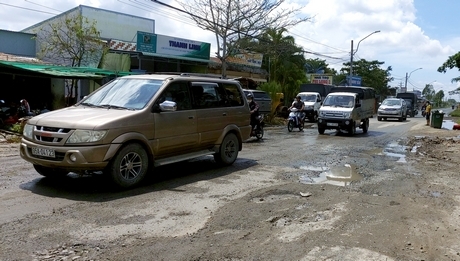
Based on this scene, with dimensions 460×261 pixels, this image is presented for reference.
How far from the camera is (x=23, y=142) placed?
257 inches

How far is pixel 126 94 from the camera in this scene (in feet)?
24.1

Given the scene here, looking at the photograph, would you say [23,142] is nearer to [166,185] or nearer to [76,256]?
[166,185]

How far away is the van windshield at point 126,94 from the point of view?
A: 7.10m

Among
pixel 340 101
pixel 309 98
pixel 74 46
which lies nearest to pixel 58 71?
pixel 74 46

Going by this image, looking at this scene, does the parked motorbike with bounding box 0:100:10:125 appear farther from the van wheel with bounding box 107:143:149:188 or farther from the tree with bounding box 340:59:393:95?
the tree with bounding box 340:59:393:95

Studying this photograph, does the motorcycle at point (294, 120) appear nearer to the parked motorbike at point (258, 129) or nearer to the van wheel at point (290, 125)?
the van wheel at point (290, 125)

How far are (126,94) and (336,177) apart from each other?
14.1 feet

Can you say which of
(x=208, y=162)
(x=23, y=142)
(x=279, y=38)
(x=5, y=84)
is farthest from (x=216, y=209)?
(x=279, y=38)

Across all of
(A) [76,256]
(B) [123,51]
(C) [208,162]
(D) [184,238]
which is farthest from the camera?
(B) [123,51]

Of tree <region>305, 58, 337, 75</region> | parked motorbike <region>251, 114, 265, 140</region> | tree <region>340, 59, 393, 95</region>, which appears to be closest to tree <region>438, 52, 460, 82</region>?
parked motorbike <region>251, 114, 265, 140</region>

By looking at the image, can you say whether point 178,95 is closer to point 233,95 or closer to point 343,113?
point 233,95

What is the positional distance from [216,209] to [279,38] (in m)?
31.3

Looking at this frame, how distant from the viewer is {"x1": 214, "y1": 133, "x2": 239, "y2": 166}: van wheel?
8883 mm

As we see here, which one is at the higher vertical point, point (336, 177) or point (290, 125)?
point (290, 125)
